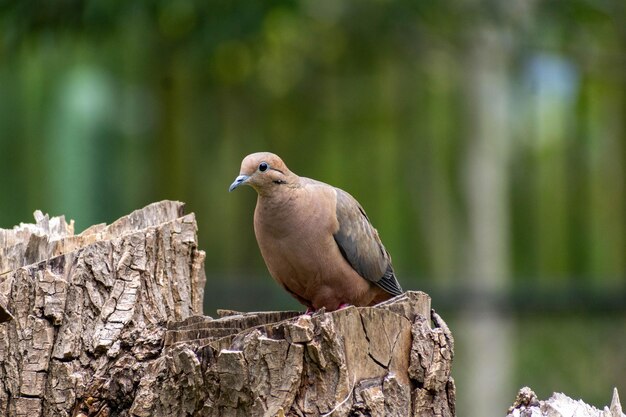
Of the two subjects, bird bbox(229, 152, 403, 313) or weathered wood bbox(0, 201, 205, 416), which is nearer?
weathered wood bbox(0, 201, 205, 416)

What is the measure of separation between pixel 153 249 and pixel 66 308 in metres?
0.42

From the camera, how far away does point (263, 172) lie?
4.74m

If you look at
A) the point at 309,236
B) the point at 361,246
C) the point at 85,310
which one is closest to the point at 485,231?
the point at 361,246

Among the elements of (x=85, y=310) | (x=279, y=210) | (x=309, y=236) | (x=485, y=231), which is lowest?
(x=85, y=310)

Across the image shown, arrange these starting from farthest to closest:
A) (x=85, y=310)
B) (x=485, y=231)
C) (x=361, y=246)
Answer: (x=485, y=231)
(x=361, y=246)
(x=85, y=310)

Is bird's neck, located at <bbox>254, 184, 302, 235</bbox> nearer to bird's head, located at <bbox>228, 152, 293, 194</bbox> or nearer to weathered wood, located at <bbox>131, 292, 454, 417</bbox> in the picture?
bird's head, located at <bbox>228, 152, 293, 194</bbox>

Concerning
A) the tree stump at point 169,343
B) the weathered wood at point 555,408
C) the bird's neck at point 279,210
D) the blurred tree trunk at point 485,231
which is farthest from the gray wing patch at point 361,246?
the blurred tree trunk at point 485,231

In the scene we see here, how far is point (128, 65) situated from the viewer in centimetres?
950

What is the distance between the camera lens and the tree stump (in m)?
3.35

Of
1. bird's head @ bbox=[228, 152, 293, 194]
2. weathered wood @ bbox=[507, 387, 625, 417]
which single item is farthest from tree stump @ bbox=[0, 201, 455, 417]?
bird's head @ bbox=[228, 152, 293, 194]

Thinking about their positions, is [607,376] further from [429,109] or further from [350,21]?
[350,21]

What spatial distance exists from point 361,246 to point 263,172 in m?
A: 0.61

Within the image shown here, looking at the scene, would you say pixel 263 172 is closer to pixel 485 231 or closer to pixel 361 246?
pixel 361 246

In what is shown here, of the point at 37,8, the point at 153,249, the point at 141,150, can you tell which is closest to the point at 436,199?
the point at 141,150
